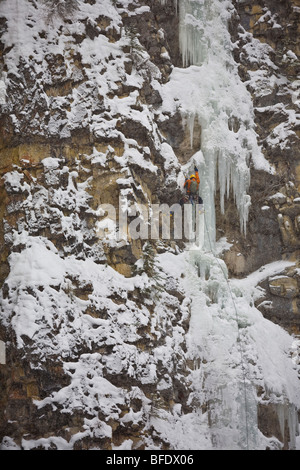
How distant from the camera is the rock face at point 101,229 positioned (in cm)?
1352

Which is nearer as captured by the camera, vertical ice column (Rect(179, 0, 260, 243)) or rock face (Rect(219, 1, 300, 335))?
vertical ice column (Rect(179, 0, 260, 243))

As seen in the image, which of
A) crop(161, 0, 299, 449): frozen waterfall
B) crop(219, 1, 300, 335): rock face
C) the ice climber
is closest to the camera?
crop(161, 0, 299, 449): frozen waterfall

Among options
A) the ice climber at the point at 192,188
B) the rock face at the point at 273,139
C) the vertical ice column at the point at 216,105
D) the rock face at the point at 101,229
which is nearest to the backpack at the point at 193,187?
the ice climber at the point at 192,188

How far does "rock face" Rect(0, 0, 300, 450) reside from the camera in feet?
44.3

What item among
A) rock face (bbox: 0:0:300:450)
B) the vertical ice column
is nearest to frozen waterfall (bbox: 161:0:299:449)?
the vertical ice column

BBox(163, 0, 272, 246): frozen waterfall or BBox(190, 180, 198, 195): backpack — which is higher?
BBox(163, 0, 272, 246): frozen waterfall

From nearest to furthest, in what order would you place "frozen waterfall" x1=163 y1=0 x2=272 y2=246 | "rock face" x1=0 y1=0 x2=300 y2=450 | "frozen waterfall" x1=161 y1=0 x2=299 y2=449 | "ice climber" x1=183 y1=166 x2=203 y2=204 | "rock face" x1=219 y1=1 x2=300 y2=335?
1. "rock face" x1=0 y1=0 x2=300 y2=450
2. "frozen waterfall" x1=161 y1=0 x2=299 y2=449
3. "ice climber" x1=183 y1=166 x2=203 y2=204
4. "frozen waterfall" x1=163 y1=0 x2=272 y2=246
5. "rock face" x1=219 y1=1 x2=300 y2=335

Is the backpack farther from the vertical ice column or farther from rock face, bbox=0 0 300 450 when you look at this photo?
rock face, bbox=0 0 300 450

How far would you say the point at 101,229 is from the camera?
1526 cm

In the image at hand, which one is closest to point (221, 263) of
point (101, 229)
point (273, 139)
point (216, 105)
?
point (101, 229)

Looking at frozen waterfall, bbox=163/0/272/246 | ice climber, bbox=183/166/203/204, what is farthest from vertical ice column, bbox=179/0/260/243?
ice climber, bbox=183/166/203/204
